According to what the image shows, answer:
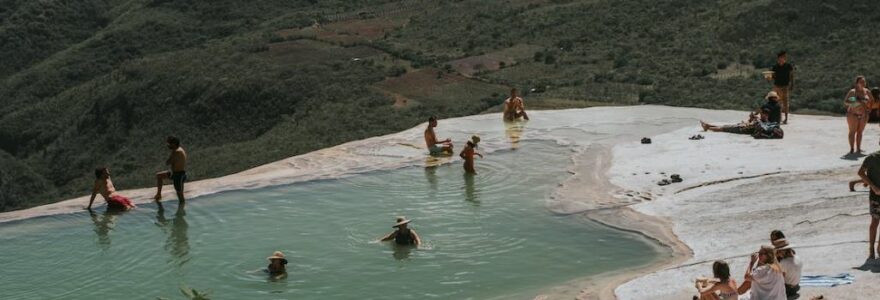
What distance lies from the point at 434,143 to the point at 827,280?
11.0m

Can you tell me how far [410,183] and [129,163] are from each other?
103 ft

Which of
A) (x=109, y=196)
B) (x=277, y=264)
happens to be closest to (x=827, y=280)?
(x=277, y=264)

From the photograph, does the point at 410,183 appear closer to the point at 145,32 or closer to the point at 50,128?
the point at 50,128

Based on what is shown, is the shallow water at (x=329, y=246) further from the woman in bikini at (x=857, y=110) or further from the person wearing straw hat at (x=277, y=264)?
the woman in bikini at (x=857, y=110)

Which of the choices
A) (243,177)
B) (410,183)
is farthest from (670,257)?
(243,177)

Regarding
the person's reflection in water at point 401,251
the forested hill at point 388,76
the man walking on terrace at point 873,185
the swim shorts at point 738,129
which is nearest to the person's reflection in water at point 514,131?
the swim shorts at point 738,129

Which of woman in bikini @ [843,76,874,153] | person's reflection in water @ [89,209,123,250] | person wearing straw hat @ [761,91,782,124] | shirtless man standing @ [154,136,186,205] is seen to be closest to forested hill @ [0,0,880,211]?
person wearing straw hat @ [761,91,782,124]

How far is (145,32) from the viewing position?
81.4 meters

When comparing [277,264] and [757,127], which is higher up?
[757,127]

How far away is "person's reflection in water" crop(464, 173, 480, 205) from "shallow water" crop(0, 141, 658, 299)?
4 centimetres

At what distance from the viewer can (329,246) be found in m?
14.6

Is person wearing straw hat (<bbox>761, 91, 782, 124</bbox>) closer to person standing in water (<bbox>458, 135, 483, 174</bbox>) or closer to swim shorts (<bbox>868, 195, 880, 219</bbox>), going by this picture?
person standing in water (<bbox>458, 135, 483, 174</bbox>)

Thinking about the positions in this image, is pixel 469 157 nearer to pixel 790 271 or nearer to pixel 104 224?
pixel 104 224

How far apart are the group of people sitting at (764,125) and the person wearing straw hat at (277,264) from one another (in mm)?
10520
